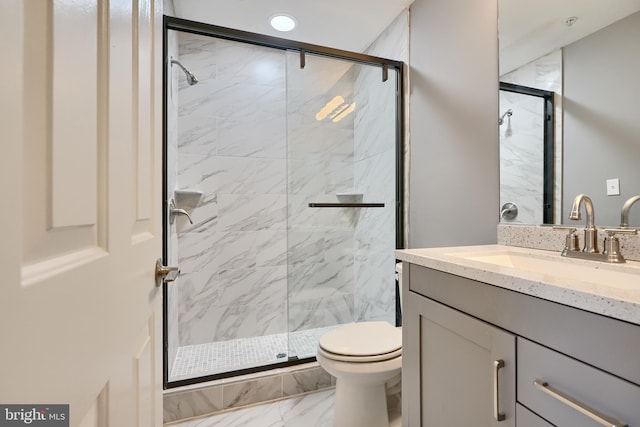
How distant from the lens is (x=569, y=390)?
61 centimetres

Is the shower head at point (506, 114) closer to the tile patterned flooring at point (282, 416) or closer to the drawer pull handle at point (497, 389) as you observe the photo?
the drawer pull handle at point (497, 389)

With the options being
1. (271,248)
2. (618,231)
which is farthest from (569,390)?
(271,248)

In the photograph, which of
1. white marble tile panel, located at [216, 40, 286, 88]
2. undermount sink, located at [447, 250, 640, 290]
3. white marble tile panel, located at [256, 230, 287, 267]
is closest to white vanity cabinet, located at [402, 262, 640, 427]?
undermount sink, located at [447, 250, 640, 290]

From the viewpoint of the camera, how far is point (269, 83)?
2.54 m

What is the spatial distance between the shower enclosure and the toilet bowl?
0.65 m

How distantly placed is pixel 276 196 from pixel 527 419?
2145 millimetres

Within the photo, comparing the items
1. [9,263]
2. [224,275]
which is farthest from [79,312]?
[224,275]

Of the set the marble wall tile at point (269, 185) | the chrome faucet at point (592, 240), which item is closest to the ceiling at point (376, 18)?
the marble wall tile at point (269, 185)

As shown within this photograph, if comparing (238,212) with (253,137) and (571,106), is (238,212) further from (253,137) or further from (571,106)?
(571,106)

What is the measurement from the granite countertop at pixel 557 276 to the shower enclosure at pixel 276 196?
1.00 meters

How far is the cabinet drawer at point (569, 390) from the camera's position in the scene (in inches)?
20.9

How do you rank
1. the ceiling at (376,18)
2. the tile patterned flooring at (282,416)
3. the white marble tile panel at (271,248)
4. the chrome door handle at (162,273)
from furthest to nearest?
the white marble tile panel at (271,248)
the tile patterned flooring at (282,416)
the ceiling at (376,18)
the chrome door handle at (162,273)

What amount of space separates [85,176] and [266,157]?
84.2 inches

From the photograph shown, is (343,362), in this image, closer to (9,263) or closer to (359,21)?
(9,263)
